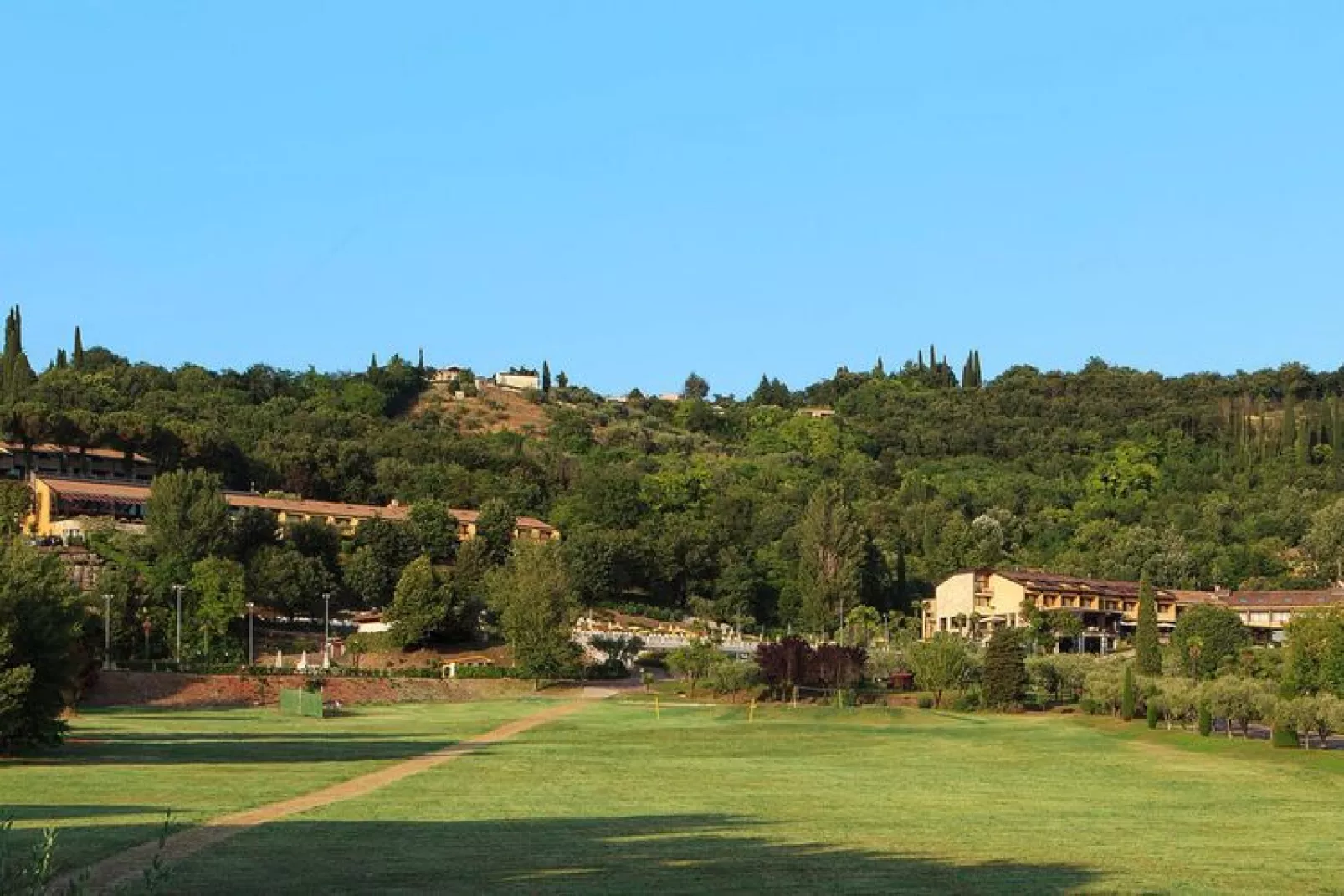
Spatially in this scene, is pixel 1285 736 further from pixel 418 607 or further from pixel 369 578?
pixel 369 578

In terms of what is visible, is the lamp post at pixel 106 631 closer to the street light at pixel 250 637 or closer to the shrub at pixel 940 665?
the street light at pixel 250 637

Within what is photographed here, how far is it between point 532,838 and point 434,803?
7417 millimetres

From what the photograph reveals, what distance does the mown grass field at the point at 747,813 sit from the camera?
27688 millimetres

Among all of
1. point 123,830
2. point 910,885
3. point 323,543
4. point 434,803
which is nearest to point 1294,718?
point 434,803

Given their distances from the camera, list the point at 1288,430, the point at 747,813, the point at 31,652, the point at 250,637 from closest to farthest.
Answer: the point at 747,813 → the point at 31,652 → the point at 250,637 → the point at 1288,430

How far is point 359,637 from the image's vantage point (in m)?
108

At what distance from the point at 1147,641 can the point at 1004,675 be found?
10.2 metres

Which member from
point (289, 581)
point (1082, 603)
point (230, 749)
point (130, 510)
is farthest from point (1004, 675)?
point (130, 510)

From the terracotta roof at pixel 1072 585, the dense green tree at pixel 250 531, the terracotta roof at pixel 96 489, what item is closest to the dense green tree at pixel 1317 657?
the terracotta roof at pixel 1072 585

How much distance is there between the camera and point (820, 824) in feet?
118

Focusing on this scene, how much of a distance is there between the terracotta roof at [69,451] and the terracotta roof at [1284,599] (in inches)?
3461

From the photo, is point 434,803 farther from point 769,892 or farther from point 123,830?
point 769,892

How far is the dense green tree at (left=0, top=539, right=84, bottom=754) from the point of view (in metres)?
46.3

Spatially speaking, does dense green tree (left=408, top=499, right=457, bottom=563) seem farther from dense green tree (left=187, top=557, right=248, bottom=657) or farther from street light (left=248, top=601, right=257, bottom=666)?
dense green tree (left=187, top=557, right=248, bottom=657)
